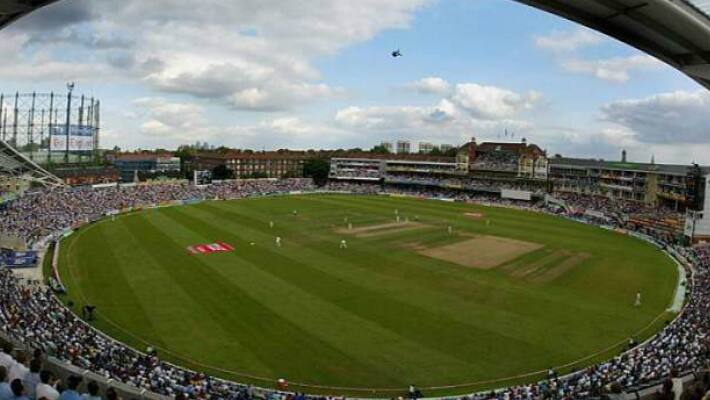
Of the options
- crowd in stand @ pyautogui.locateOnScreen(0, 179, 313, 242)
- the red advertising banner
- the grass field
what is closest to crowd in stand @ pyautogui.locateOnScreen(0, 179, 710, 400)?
the grass field

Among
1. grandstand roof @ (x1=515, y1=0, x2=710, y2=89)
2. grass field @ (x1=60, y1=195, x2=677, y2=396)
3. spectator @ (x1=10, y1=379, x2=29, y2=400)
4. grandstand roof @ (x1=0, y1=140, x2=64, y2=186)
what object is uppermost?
grandstand roof @ (x1=515, y1=0, x2=710, y2=89)

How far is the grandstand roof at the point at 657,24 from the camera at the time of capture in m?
6.59

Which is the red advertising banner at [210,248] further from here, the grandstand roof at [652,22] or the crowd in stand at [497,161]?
the crowd in stand at [497,161]

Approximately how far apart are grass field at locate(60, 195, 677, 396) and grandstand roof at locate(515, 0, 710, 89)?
1306cm

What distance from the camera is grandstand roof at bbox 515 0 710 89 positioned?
21.6 feet

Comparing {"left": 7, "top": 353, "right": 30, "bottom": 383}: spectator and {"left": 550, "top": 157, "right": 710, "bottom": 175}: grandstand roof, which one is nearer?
{"left": 7, "top": 353, "right": 30, "bottom": 383}: spectator

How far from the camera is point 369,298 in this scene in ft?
91.5

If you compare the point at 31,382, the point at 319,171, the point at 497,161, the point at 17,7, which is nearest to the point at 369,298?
the point at 31,382

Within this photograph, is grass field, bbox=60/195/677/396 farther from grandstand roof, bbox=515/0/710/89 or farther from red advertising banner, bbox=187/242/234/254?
grandstand roof, bbox=515/0/710/89

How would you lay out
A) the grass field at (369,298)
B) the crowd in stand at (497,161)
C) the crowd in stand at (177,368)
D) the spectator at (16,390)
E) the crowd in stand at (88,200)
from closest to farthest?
the spectator at (16,390)
the crowd in stand at (177,368)
the grass field at (369,298)
the crowd in stand at (88,200)
the crowd in stand at (497,161)

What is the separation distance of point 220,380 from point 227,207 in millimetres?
49203

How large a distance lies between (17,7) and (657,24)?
9.23 m

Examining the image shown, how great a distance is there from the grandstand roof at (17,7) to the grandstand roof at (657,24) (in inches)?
284

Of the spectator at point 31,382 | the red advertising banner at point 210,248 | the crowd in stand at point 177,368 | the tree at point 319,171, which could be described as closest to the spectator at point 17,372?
the crowd in stand at point 177,368
